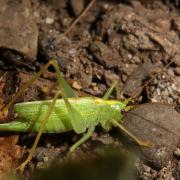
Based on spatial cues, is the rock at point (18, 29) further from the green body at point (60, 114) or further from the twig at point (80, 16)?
the green body at point (60, 114)

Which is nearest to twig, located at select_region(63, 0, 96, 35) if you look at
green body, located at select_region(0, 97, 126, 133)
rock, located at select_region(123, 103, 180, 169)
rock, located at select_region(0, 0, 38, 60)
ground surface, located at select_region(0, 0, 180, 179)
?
ground surface, located at select_region(0, 0, 180, 179)

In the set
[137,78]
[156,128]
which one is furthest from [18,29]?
[156,128]

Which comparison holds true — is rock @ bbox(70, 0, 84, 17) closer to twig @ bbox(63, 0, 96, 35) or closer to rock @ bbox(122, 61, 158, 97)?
twig @ bbox(63, 0, 96, 35)

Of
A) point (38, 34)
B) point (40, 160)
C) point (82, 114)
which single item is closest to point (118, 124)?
point (82, 114)

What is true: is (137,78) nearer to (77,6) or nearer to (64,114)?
(64,114)

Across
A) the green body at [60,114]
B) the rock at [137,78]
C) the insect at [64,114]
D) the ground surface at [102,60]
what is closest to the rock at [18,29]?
the ground surface at [102,60]

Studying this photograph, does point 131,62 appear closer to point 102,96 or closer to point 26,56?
point 102,96
